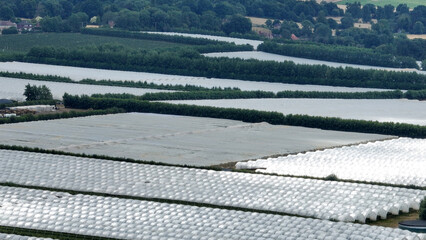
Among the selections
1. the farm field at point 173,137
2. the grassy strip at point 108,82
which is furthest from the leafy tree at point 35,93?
the grassy strip at point 108,82

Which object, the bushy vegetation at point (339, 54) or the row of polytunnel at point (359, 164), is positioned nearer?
the row of polytunnel at point (359, 164)

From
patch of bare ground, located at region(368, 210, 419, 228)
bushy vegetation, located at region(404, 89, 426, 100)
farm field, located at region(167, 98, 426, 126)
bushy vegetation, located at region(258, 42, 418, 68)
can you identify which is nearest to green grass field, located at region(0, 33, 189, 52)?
bushy vegetation, located at region(258, 42, 418, 68)

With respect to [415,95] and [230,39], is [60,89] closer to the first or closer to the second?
[415,95]

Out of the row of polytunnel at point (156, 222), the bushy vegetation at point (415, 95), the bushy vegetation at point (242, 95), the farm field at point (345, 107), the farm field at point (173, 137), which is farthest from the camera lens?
the bushy vegetation at point (415, 95)

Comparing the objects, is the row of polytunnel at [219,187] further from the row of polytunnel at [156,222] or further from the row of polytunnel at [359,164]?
the row of polytunnel at [359,164]

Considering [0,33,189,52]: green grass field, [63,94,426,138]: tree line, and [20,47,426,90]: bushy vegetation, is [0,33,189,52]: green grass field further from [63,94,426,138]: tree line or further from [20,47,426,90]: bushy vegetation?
[63,94,426,138]: tree line

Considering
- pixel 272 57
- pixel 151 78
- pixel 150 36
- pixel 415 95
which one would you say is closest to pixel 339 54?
pixel 272 57
